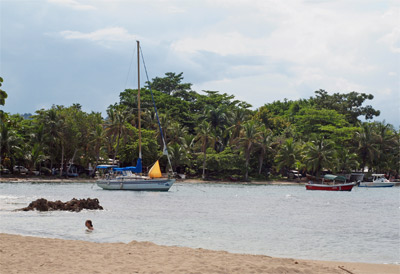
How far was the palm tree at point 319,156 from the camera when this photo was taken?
8356 cm

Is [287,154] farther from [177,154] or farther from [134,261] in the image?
[134,261]

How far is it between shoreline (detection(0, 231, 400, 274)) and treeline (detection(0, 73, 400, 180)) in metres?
59.8

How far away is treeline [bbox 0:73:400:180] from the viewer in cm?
7862

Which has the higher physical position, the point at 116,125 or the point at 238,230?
the point at 116,125

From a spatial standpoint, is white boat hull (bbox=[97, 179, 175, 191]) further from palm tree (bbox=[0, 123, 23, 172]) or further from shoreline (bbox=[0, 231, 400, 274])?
shoreline (bbox=[0, 231, 400, 274])

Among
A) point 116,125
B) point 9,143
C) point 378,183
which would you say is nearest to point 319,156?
point 378,183

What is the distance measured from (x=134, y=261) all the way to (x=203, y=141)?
240 ft

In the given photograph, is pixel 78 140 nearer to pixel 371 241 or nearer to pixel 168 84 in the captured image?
pixel 168 84

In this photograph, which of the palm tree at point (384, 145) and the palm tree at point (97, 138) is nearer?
the palm tree at point (97, 138)

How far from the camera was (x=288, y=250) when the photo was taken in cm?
1880

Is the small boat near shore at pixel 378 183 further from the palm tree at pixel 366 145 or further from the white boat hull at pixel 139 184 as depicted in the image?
the white boat hull at pixel 139 184

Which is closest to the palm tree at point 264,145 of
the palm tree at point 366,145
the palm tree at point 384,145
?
the palm tree at point 366,145

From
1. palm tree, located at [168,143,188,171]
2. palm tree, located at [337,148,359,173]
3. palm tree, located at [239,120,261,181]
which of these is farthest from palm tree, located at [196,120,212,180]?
palm tree, located at [337,148,359,173]

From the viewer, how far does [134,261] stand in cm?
1340
